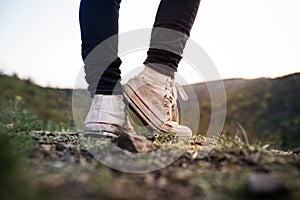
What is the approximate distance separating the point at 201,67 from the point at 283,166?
1.96 metres

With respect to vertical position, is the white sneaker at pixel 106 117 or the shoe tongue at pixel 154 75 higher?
the shoe tongue at pixel 154 75

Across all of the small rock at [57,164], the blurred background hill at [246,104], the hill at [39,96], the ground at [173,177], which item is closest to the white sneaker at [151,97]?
the ground at [173,177]

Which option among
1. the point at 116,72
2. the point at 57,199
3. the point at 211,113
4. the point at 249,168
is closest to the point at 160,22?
the point at 116,72

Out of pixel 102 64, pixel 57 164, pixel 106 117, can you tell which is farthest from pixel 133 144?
pixel 102 64

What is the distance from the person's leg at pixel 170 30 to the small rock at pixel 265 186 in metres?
1.30

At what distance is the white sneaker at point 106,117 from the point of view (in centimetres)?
221

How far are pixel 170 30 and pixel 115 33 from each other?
33 centimetres

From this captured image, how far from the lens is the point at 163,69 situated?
A: 2.29 m

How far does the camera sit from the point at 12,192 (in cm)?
85

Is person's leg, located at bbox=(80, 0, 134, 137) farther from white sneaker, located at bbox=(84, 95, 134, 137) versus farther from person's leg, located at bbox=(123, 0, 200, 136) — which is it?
person's leg, located at bbox=(123, 0, 200, 136)

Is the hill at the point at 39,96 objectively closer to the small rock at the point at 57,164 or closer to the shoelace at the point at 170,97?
the shoelace at the point at 170,97

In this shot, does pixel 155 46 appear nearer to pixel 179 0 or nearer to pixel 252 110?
pixel 179 0

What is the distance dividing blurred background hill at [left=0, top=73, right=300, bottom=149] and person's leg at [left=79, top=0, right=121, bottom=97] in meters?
3.60

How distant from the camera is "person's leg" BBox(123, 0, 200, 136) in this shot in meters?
2.17
